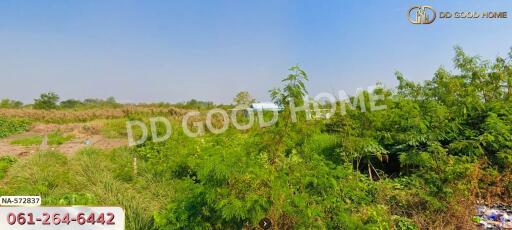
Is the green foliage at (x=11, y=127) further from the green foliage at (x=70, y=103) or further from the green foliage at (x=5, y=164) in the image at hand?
the green foliage at (x=70, y=103)

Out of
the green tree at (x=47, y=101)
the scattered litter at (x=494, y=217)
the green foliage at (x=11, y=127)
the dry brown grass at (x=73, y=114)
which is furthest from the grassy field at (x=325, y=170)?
the green tree at (x=47, y=101)

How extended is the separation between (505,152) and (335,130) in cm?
250

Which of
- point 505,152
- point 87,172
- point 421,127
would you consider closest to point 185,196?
point 87,172

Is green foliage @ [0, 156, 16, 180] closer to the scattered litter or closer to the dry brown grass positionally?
the scattered litter

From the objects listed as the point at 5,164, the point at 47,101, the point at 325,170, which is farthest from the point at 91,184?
the point at 47,101

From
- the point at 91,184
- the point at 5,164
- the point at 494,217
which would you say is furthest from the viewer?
the point at 5,164

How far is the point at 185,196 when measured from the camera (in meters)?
4.14

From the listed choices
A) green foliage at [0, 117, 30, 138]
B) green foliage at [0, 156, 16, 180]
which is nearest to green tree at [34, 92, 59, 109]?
green foliage at [0, 117, 30, 138]

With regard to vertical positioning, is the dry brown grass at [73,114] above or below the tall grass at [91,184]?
above

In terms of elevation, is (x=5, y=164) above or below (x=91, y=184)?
above

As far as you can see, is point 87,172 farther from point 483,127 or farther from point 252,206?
point 483,127

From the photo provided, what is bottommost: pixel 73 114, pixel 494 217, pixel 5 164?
pixel 494 217

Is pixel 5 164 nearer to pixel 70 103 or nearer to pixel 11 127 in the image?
pixel 11 127

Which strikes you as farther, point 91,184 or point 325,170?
point 91,184
